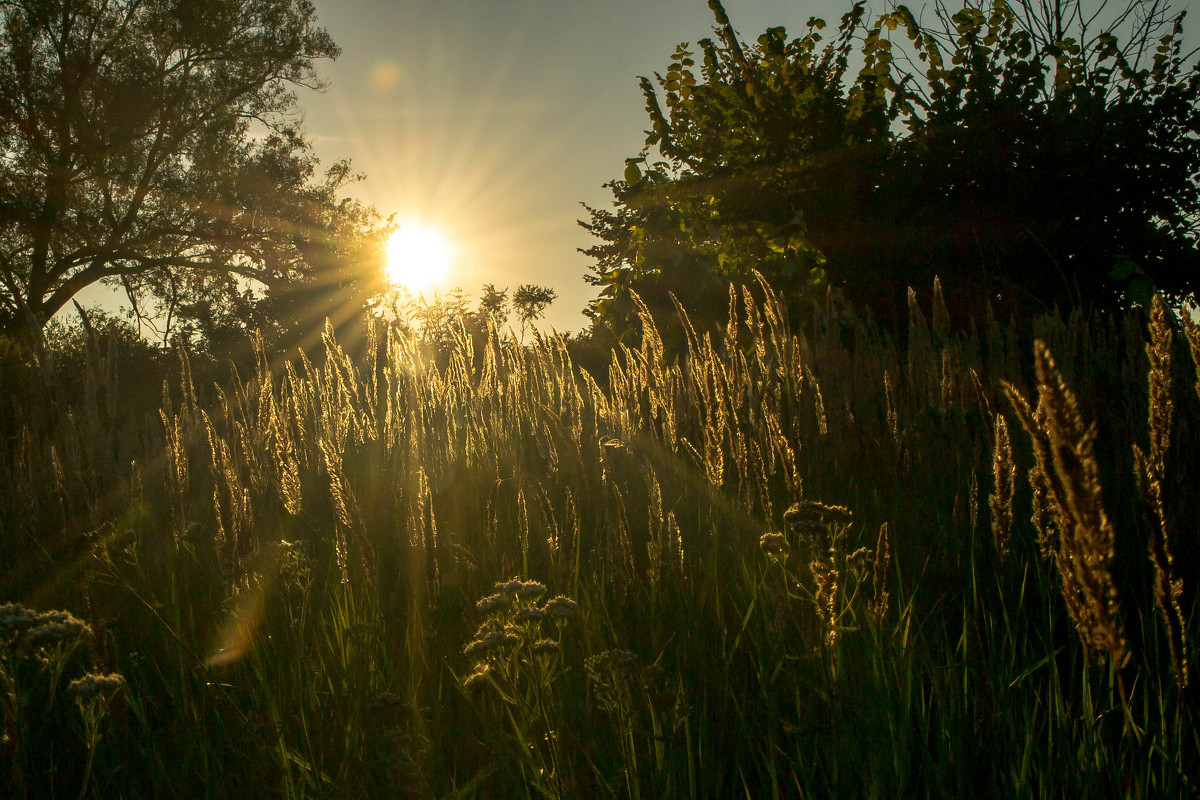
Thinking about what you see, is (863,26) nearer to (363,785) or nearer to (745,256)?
(745,256)

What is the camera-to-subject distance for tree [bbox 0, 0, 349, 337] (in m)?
18.0

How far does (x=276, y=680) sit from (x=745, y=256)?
222 inches

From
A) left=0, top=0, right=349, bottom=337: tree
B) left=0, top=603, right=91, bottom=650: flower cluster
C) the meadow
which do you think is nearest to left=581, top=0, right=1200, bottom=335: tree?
the meadow

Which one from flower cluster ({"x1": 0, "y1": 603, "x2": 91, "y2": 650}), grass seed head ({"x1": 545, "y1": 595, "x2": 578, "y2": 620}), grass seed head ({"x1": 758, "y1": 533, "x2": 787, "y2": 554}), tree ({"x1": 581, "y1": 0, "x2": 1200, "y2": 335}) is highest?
tree ({"x1": 581, "y1": 0, "x2": 1200, "y2": 335})

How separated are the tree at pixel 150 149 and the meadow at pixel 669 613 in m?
19.4

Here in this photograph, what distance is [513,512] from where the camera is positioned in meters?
2.44

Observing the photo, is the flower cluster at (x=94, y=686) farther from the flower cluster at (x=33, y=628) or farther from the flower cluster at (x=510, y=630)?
the flower cluster at (x=510, y=630)

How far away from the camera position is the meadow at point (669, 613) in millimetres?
1088

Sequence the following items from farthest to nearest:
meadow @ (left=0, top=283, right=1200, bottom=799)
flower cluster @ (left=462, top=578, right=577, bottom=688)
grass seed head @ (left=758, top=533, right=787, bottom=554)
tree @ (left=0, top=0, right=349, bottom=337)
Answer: tree @ (left=0, top=0, right=349, bottom=337) → grass seed head @ (left=758, top=533, right=787, bottom=554) → flower cluster @ (left=462, top=578, right=577, bottom=688) → meadow @ (left=0, top=283, right=1200, bottom=799)

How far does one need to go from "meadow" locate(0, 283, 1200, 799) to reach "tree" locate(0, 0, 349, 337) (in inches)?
764

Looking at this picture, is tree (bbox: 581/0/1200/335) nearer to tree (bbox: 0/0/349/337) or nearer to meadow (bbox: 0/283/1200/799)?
meadow (bbox: 0/283/1200/799)

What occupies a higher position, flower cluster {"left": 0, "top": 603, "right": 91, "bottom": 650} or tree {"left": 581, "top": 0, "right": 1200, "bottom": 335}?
tree {"left": 581, "top": 0, "right": 1200, "bottom": 335}

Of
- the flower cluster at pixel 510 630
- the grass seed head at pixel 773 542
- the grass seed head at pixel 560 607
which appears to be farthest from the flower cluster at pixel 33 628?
the grass seed head at pixel 773 542

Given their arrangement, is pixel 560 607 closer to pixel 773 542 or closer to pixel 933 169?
pixel 773 542
